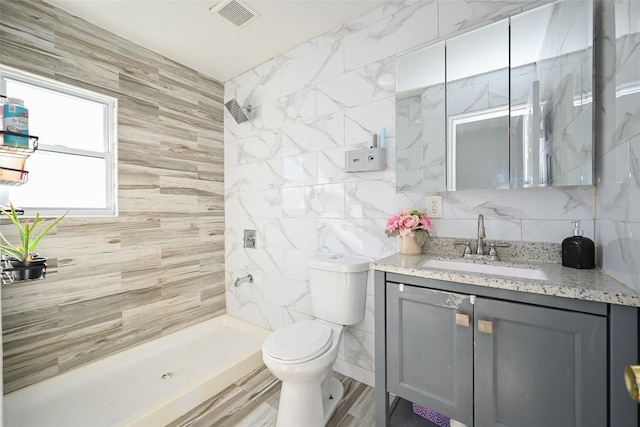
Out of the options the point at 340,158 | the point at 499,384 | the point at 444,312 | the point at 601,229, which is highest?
the point at 340,158

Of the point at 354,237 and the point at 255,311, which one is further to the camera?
the point at 255,311

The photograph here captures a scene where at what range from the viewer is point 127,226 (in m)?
2.06

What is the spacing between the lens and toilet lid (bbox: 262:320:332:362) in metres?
1.34

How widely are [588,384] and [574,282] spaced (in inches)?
12.3

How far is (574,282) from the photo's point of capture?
921mm

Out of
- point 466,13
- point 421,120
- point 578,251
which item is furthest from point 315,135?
point 578,251

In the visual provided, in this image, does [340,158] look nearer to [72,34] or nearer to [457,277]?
[457,277]

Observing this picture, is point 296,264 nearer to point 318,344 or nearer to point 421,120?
point 318,344

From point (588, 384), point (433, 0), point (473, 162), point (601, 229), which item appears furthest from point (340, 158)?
point (588, 384)

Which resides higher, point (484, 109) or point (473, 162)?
point (484, 109)

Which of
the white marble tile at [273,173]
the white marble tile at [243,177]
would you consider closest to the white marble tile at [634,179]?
the white marble tile at [273,173]

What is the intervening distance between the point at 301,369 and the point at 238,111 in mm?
2095

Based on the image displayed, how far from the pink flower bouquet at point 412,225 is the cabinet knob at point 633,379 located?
1013 millimetres

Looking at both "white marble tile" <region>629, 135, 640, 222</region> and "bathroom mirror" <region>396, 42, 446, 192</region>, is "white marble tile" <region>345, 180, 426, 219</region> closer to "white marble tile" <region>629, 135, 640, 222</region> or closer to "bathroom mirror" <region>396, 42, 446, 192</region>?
"bathroom mirror" <region>396, 42, 446, 192</region>
